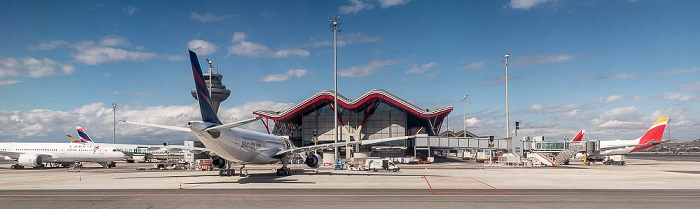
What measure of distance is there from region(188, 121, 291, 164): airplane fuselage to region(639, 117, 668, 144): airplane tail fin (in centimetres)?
6387

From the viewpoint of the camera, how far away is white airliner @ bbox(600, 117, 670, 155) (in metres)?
72.9

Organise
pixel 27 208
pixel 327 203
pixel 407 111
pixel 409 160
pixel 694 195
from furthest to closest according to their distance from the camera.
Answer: pixel 407 111 < pixel 409 160 < pixel 694 195 < pixel 327 203 < pixel 27 208

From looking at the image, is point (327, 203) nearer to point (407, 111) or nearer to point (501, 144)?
point (501, 144)

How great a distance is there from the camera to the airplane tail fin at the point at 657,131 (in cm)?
7244

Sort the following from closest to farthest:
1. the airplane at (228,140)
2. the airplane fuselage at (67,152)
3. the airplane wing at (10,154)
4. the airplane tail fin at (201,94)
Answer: the airplane at (228,140)
the airplane tail fin at (201,94)
the airplane wing at (10,154)
the airplane fuselage at (67,152)

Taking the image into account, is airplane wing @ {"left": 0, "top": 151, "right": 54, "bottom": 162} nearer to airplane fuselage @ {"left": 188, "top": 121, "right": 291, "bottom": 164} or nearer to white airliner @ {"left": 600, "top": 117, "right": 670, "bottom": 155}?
airplane fuselage @ {"left": 188, "top": 121, "right": 291, "bottom": 164}

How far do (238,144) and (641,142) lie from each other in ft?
235

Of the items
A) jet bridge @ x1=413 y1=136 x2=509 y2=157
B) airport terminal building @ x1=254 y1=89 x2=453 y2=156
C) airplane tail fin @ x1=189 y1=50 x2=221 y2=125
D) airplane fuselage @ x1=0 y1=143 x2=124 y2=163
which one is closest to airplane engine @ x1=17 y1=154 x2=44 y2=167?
airplane fuselage @ x1=0 y1=143 x2=124 y2=163

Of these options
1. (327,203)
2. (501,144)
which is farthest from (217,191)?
(501,144)

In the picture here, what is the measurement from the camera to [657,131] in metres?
73.2

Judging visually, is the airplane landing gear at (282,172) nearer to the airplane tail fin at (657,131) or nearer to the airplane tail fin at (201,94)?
the airplane tail fin at (201,94)

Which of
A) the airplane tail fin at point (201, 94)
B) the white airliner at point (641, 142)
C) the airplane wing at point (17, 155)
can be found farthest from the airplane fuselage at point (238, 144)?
the white airliner at point (641, 142)

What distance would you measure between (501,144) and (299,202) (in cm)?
6766

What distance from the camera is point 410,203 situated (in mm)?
18156
